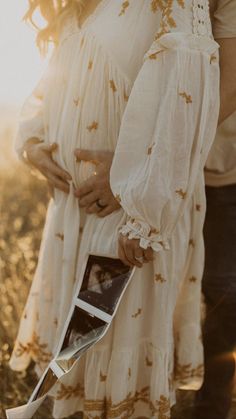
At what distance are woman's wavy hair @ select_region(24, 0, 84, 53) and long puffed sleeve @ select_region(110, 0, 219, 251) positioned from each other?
441 millimetres

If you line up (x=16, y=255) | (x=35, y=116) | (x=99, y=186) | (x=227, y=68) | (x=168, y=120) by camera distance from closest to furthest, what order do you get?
(x=168, y=120) < (x=227, y=68) < (x=99, y=186) < (x=35, y=116) < (x=16, y=255)

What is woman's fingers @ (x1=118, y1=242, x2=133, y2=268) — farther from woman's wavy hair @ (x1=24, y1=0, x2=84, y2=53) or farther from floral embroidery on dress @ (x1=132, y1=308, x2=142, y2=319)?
woman's wavy hair @ (x1=24, y1=0, x2=84, y2=53)

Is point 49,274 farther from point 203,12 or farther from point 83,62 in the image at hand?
point 203,12

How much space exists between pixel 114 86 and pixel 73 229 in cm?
50

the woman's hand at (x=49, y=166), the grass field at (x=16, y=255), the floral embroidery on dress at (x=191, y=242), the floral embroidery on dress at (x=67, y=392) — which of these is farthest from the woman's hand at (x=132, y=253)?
the grass field at (x=16, y=255)

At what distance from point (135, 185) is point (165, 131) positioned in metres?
0.18

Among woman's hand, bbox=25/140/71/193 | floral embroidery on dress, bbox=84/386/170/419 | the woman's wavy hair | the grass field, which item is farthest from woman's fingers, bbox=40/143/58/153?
the grass field

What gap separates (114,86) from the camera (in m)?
1.79

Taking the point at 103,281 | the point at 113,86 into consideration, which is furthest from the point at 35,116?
the point at 103,281

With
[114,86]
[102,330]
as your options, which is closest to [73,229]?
[102,330]

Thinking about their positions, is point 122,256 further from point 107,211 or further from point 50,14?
point 50,14

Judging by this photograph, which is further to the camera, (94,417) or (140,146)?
(94,417)

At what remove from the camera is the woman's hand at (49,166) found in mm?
1964

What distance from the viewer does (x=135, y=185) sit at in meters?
1.66
